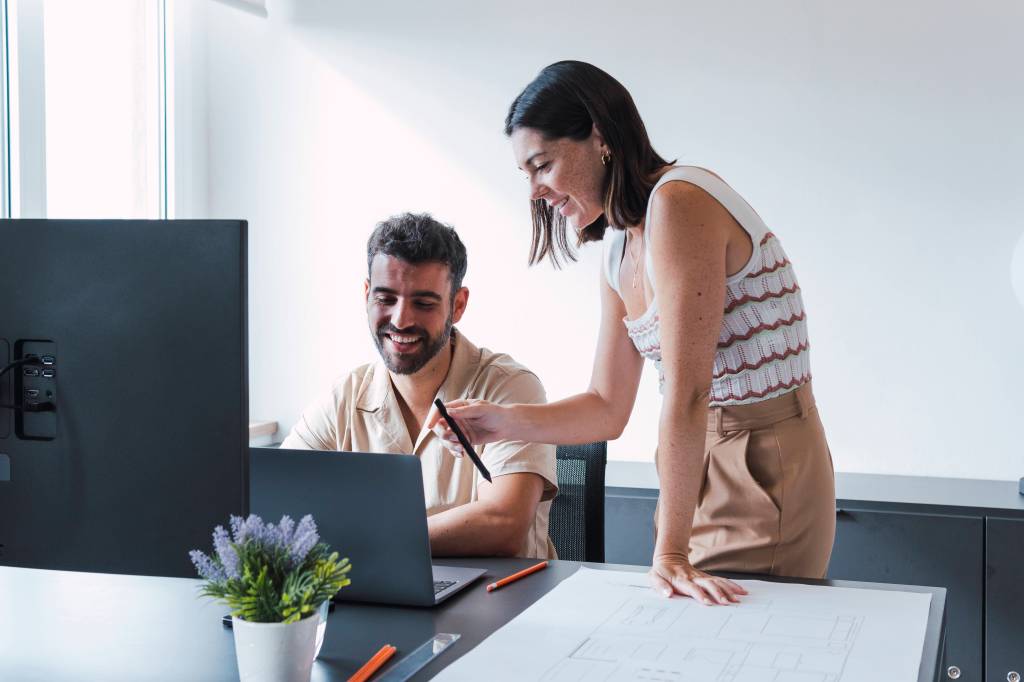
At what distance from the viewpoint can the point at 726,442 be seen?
168 cm

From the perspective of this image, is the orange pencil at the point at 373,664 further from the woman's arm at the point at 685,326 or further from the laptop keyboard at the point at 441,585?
the woman's arm at the point at 685,326

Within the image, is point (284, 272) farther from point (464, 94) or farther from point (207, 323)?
point (207, 323)

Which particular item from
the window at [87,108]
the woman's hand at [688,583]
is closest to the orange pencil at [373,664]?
the woman's hand at [688,583]

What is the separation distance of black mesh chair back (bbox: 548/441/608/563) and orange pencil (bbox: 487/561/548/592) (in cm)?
52

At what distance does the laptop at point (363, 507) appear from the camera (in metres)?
1.35

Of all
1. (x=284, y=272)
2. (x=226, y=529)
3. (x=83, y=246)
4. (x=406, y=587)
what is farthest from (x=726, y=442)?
(x=284, y=272)

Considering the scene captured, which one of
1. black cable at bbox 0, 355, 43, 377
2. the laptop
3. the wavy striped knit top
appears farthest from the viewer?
the wavy striped knit top

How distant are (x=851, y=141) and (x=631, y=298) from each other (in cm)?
148

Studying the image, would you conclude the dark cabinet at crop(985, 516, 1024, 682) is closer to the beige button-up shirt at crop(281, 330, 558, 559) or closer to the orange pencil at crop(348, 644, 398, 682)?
the beige button-up shirt at crop(281, 330, 558, 559)

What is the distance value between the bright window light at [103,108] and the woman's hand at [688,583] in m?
2.31

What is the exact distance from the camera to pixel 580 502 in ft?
6.96

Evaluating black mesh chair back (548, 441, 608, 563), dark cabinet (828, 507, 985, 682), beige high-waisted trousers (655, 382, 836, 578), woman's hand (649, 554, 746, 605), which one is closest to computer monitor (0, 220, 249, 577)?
woman's hand (649, 554, 746, 605)

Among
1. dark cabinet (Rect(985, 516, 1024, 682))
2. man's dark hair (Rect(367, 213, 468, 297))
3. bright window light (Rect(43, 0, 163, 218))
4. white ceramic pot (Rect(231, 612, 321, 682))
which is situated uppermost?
bright window light (Rect(43, 0, 163, 218))

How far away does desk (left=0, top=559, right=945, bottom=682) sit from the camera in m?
1.15
